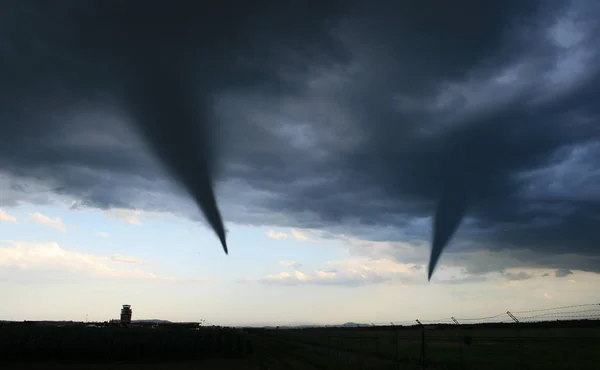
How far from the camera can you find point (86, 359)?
63094 millimetres

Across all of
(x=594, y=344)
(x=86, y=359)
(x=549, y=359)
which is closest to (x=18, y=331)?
(x=86, y=359)

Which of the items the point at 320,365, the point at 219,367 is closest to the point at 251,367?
the point at 219,367

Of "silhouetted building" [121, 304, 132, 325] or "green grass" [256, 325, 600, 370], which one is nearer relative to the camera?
"green grass" [256, 325, 600, 370]

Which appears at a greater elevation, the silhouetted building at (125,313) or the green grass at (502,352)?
the silhouetted building at (125,313)

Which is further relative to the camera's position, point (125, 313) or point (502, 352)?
point (125, 313)

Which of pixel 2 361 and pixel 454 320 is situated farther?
pixel 2 361

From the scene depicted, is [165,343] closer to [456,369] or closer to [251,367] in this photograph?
[251,367]

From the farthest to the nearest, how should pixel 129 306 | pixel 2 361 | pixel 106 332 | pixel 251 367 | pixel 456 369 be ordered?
pixel 129 306, pixel 106 332, pixel 2 361, pixel 251 367, pixel 456 369

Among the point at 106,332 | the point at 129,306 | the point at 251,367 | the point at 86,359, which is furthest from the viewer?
the point at 129,306

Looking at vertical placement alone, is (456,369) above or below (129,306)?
below

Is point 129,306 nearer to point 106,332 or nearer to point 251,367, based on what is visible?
point 106,332

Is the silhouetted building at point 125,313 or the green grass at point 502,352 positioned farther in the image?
the silhouetted building at point 125,313

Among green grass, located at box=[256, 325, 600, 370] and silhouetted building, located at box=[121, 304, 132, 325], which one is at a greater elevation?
silhouetted building, located at box=[121, 304, 132, 325]

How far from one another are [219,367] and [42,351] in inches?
1072
